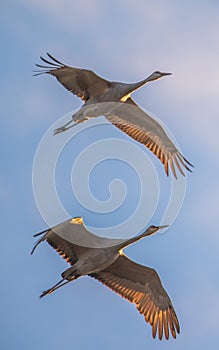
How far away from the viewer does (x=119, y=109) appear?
20.9m

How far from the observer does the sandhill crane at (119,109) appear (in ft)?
65.9

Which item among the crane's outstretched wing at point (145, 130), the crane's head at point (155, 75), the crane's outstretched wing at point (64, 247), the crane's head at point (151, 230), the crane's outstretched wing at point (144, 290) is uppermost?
the crane's head at point (155, 75)

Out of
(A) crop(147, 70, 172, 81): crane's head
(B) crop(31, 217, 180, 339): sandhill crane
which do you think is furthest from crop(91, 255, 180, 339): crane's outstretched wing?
(A) crop(147, 70, 172, 81): crane's head

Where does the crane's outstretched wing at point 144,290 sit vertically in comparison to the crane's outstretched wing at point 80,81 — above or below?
below

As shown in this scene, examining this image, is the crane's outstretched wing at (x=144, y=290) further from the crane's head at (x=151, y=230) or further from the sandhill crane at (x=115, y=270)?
the crane's head at (x=151, y=230)

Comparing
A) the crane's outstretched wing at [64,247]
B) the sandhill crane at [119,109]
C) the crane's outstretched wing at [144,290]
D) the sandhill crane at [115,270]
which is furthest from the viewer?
the sandhill crane at [119,109]

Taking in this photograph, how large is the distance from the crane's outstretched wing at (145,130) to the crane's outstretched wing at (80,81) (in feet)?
2.28

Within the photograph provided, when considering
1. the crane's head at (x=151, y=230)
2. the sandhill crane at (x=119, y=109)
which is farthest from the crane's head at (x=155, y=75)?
the crane's head at (x=151, y=230)

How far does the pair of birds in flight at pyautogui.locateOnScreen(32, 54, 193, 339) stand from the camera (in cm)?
1822

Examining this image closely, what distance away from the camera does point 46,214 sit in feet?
60.4

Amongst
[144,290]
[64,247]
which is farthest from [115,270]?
[64,247]

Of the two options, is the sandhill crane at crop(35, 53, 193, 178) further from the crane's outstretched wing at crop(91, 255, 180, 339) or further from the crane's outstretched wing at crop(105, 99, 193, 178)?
the crane's outstretched wing at crop(91, 255, 180, 339)

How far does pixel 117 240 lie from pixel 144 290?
4.83ft

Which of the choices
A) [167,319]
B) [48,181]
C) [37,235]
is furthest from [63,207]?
[167,319]
